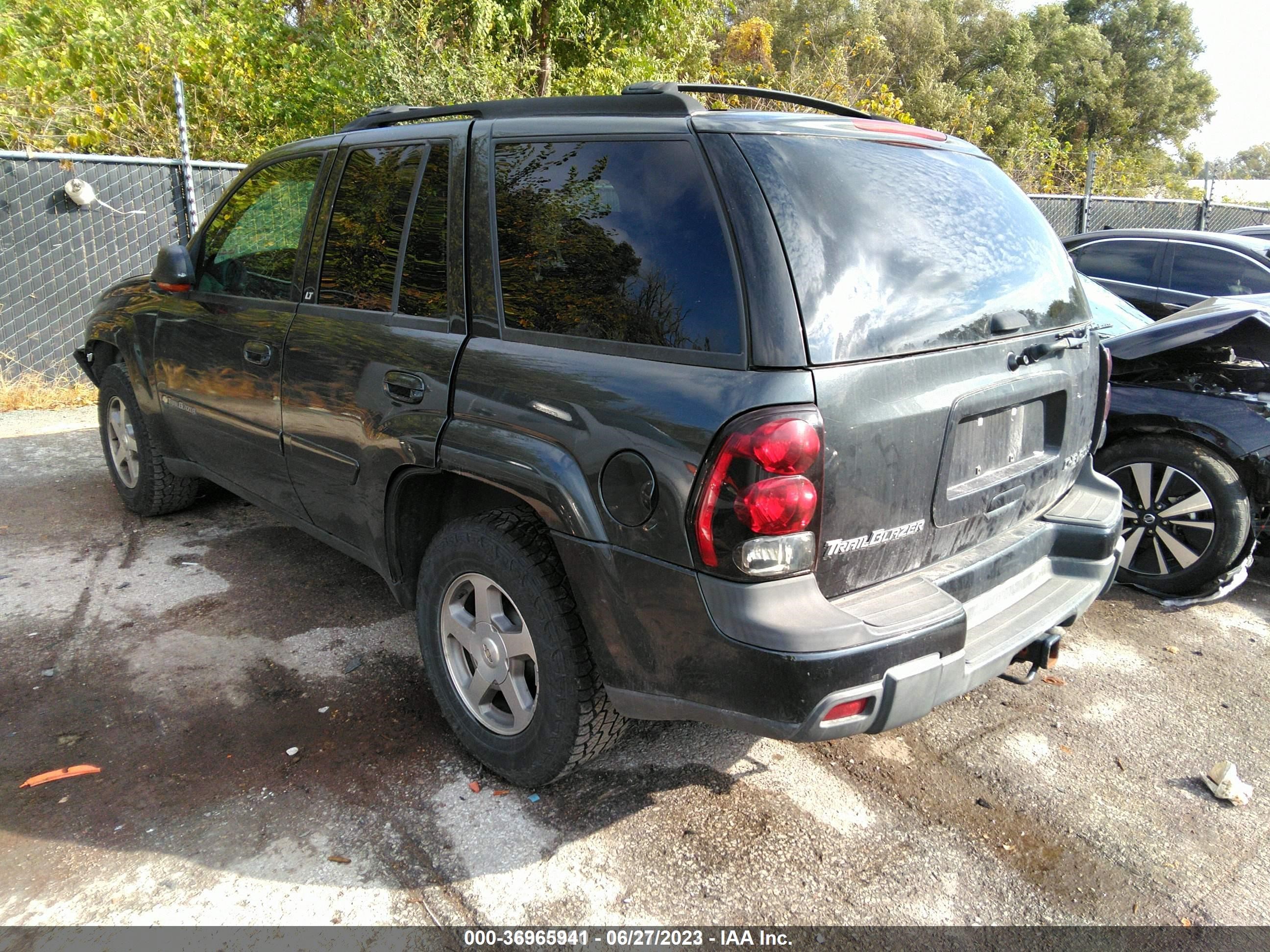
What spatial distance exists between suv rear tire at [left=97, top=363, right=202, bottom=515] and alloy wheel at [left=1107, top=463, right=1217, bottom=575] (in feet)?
15.8

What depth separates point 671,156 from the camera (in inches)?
93.9

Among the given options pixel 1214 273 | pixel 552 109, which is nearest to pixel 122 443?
pixel 552 109

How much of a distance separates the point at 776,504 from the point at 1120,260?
26.4ft

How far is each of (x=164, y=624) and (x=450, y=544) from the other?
1.84m

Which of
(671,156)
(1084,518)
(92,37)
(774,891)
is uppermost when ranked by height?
(92,37)

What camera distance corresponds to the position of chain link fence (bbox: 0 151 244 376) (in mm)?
7781

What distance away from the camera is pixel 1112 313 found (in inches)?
233

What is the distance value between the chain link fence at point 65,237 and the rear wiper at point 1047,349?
818 centimetres

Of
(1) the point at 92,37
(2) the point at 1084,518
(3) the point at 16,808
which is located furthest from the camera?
(1) the point at 92,37

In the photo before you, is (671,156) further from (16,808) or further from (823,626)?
(16,808)

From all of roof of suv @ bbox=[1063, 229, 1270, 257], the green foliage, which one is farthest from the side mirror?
roof of suv @ bbox=[1063, 229, 1270, 257]

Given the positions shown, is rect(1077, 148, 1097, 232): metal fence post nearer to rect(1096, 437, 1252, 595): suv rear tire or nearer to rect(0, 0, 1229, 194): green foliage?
rect(0, 0, 1229, 194): green foliage

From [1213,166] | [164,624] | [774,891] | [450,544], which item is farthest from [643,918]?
[1213,166]

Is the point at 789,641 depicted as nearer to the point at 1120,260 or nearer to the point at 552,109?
the point at 552,109
